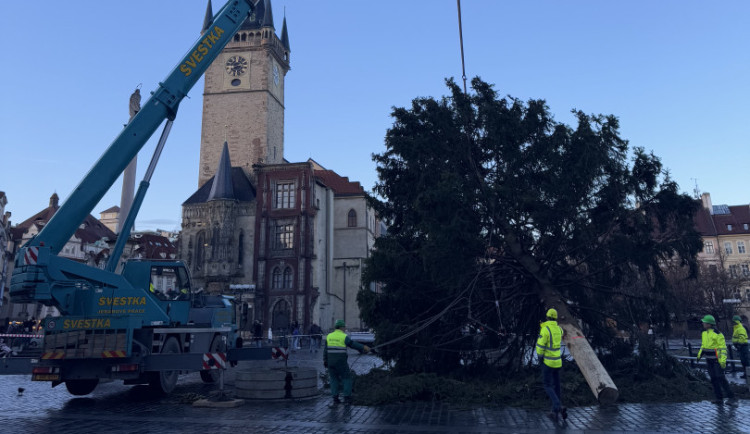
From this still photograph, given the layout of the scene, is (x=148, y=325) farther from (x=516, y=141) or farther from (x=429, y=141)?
(x=516, y=141)

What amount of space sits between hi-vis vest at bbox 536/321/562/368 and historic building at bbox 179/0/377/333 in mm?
35925

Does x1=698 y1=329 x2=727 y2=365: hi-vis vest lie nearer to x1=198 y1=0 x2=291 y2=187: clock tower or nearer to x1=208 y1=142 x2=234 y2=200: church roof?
x1=208 y1=142 x2=234 y2=200: church roof

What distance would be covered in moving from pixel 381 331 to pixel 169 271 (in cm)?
586

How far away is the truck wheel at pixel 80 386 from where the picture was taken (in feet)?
42.1

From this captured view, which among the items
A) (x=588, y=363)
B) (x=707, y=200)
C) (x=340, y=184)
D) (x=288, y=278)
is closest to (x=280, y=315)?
(x=288, y=278)

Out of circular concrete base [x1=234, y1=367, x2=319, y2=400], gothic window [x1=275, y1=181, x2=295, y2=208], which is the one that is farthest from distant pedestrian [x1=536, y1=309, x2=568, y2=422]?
gothic window [x1=275, y1=181, x2=295, y2=208]

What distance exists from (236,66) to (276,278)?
25.0 m

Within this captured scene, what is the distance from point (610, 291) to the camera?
512 inches

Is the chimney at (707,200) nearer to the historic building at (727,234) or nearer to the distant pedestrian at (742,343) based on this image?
the historic building at (727,234)

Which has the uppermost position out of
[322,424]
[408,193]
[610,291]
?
[408,193]

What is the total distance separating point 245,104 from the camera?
58.2m

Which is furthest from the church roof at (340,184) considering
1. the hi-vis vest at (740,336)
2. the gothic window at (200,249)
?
the hi-vis vest at (740,336)

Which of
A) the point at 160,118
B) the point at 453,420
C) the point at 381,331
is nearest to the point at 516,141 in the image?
the point at 381,331

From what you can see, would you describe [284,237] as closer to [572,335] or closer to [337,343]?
[337,343]
